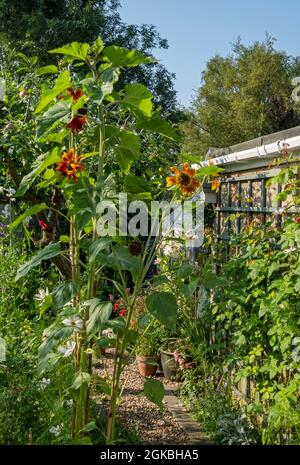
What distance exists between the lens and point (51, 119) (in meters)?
2.48

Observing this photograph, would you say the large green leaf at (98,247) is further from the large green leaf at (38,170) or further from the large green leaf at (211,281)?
→ the large green leaf at (211,281)

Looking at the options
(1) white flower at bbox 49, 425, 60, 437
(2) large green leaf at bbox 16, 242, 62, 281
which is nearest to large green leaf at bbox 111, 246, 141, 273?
(2) large green leaf at bbox 16, 242, 62, 281

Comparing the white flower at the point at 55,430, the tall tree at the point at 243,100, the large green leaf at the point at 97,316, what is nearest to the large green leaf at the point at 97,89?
the large green leaf at the point at 97,316

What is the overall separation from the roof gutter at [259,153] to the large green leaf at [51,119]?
1.19m

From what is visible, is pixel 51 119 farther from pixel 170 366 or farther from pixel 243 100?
pixel 243 100

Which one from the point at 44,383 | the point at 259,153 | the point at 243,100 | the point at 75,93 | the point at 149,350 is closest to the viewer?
the point at 75,93

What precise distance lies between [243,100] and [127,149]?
2107cm

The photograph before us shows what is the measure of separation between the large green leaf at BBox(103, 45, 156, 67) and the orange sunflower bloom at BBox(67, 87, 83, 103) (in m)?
0.19

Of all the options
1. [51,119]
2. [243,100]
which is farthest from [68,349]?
[243,100]

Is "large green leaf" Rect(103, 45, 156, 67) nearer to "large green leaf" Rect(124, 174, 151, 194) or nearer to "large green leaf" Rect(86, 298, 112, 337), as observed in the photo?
"large green leaf" Rect(124, 174, 151, 194)

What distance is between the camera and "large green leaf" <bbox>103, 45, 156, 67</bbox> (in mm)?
2498

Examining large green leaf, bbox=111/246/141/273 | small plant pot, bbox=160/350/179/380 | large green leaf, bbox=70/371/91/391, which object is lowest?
small plant pot, bbox=160/350/179/380

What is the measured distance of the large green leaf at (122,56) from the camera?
2498mm

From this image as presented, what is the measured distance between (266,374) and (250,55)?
2175cm
